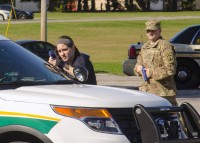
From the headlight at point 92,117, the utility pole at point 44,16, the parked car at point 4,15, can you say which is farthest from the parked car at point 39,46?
the parked car at point 4,15

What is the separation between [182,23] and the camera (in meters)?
69.1

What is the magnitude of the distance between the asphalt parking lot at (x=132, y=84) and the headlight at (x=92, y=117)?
9.56m

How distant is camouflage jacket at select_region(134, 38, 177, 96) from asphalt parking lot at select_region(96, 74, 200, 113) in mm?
6559

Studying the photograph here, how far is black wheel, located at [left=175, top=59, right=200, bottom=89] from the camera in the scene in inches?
835

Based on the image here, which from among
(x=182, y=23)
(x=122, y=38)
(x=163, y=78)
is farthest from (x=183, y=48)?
(x=182, y=23)

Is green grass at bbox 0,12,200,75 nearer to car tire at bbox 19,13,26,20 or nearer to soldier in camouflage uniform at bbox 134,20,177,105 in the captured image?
car tire at bbox 19,13,26,20

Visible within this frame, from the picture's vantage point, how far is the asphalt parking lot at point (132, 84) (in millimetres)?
18062

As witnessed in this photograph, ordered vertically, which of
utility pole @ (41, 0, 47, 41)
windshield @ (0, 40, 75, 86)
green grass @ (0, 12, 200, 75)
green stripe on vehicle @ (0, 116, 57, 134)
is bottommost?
green grass @ (0, 12, 200, 75)

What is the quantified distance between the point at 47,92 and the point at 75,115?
1.48ft

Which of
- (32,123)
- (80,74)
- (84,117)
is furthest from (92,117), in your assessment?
(80,74)

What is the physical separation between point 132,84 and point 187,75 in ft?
A: 5.90

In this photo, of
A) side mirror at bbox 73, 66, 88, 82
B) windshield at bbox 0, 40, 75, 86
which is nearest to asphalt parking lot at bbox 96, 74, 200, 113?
side mirror at bbox 73, 66, 88, 82

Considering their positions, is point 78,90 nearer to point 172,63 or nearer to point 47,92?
point 47,92

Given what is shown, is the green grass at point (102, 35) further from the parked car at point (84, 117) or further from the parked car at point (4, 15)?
the parked car at point (84, 117)
